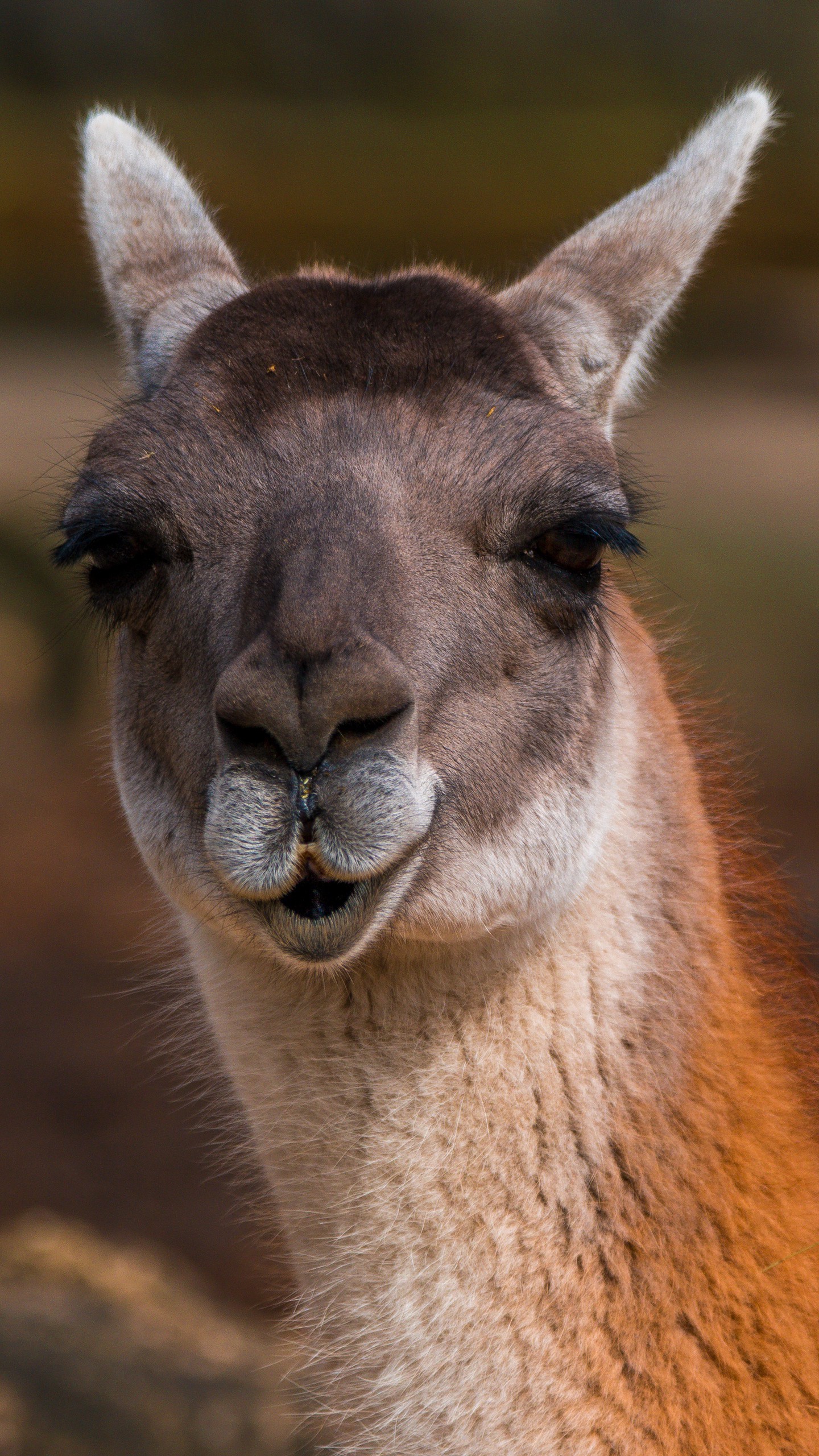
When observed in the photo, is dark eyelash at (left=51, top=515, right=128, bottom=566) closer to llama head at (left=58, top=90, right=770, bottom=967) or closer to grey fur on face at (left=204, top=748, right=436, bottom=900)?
llama head at (left=58, top=90, right=770, bottom=967)

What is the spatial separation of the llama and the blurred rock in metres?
2.63

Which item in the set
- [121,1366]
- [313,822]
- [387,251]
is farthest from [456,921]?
[387,251]

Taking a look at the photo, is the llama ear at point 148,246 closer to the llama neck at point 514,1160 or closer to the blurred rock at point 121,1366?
→ the llama neck at point 514,1160

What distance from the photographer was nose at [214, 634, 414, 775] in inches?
74.4

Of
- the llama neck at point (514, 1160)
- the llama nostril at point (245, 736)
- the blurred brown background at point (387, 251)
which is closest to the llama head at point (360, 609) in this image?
the llama nostril at point (245, 736)

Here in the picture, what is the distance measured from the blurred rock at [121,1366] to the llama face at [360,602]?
10.1ft

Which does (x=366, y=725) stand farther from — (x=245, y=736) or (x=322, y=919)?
(x=322, y=919)

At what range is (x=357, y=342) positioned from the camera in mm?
2385

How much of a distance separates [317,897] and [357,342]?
1042mm

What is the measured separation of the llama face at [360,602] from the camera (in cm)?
195

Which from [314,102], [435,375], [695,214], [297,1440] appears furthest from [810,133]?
[297,1440]

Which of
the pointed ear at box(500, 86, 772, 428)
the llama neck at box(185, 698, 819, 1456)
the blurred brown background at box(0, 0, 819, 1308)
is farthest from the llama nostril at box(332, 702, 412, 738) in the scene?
the blurred brown background at box(0, 0, 819, 1308)

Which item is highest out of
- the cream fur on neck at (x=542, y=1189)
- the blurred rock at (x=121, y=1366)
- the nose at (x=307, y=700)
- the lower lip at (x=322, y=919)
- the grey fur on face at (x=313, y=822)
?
the nose at (x=307, y=700)

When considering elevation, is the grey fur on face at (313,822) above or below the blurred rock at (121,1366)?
above
